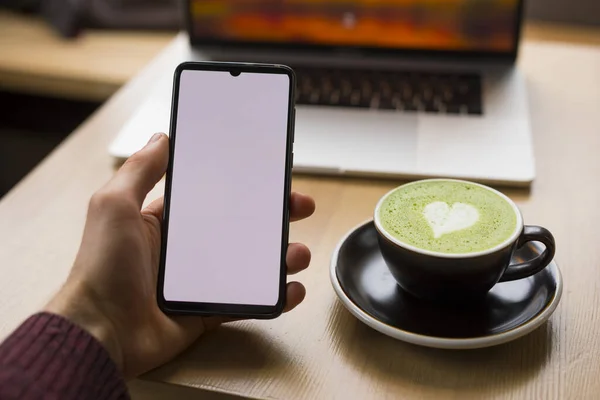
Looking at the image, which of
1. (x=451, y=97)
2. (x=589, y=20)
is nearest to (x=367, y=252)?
(x=451, y=97)

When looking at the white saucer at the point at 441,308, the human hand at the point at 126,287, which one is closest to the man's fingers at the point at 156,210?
the human hand at the point at 126,287

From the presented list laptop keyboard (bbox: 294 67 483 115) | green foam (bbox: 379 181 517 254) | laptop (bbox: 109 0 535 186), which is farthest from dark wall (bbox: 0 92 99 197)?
green foam (bbox: 379 181 517 254)

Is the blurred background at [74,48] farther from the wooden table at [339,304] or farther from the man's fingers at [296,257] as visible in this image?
the man's fingers at [296,257]

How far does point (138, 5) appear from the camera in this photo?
4.33 feet

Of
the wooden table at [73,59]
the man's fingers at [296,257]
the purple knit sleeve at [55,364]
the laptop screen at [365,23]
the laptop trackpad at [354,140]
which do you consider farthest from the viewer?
the wooden table at [73,59]

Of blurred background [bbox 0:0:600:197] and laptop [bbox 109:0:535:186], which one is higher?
laptop [bbox 109:0:535:186]

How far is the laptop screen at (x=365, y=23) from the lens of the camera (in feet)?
2.98

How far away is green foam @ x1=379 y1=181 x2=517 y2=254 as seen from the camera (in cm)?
51

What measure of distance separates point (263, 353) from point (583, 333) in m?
0.25

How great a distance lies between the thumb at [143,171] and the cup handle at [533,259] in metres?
0.28

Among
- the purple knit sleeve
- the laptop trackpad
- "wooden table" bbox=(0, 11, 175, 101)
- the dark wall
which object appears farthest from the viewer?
the dark wall

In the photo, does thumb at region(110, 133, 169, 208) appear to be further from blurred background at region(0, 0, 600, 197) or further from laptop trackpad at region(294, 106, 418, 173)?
blurred background at region(0, 0, 600, 197)

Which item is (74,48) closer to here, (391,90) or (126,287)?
(391,90)

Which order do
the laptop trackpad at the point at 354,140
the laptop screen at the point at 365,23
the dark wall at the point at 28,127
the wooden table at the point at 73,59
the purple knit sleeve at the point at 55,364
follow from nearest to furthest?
1. the purple knit sleeve at the point at 55,364
2. the laptop trackpad at the point at 354,140
3. the laptop screen at the point at 365,23
4. the wooden table at the point at 73,59
5. the dark wall at the point at 28,127
